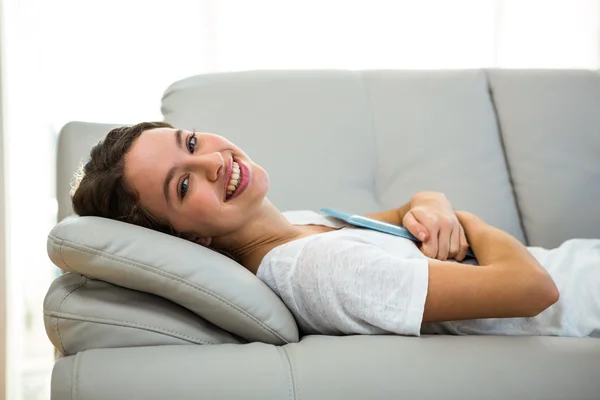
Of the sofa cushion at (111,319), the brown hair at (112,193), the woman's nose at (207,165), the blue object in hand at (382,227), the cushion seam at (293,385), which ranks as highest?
the woman's nose at (207,165)

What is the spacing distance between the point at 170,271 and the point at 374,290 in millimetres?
349

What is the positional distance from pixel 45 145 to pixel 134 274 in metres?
1.71

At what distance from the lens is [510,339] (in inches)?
45.3

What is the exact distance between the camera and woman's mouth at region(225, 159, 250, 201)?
1.41 metres

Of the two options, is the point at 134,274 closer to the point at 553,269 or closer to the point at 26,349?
the point at 553,269

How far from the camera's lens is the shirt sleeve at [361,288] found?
3.82 ft

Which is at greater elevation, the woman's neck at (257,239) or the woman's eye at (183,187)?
the woman's eye at (183,187)

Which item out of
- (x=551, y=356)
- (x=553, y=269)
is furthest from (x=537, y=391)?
(x=553, y=269)

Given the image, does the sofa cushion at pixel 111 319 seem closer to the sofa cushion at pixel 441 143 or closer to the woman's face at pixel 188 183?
the woman's face at pixel 188 183

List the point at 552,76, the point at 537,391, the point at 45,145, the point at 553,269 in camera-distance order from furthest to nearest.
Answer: the point at 45,145
the point at 552,76
the point at 553,269
the point at 537,391

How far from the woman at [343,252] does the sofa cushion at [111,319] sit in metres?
0.21

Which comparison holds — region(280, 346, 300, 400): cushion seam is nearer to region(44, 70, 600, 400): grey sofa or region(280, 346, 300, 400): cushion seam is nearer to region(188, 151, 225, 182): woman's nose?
region(44, 70, 600, 400): grey sofa

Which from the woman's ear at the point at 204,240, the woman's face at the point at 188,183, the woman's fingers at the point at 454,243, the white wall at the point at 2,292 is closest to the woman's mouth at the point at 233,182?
the woman's face at the point at 188,183

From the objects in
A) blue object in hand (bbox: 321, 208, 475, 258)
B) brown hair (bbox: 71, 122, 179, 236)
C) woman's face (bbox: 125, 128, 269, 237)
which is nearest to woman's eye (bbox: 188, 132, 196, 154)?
woman's face (bbox: 125, 128, 269, 237)
